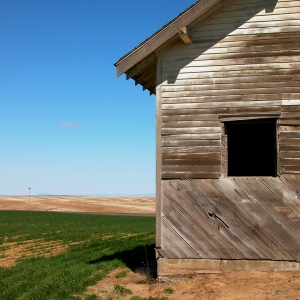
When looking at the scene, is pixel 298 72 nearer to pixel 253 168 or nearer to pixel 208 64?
pixel 208 64

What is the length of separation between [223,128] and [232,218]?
6.54 feet

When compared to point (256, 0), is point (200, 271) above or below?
below

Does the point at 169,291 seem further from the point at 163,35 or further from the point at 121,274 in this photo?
the point at 163,35

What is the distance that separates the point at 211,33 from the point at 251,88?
62.8 inches

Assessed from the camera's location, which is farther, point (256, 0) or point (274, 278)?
point (256, 0)

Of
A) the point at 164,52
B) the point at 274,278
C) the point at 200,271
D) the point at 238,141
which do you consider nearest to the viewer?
the point at 274,278

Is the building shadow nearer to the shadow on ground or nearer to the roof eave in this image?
the roof eave

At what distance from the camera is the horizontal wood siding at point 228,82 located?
845 cm

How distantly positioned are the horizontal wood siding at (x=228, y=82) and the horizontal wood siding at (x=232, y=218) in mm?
367

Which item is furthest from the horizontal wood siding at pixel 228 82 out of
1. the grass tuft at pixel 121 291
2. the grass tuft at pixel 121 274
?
the grass tuft at pixel 121 274

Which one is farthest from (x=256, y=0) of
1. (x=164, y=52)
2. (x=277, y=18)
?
(x=164, y=52)

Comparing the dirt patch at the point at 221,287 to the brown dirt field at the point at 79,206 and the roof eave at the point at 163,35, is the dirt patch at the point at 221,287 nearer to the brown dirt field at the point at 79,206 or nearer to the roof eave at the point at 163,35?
the roof eave at the point at 163,35

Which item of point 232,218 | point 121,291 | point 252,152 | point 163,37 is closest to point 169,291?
point 121,291

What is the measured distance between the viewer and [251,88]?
28.1 ft
